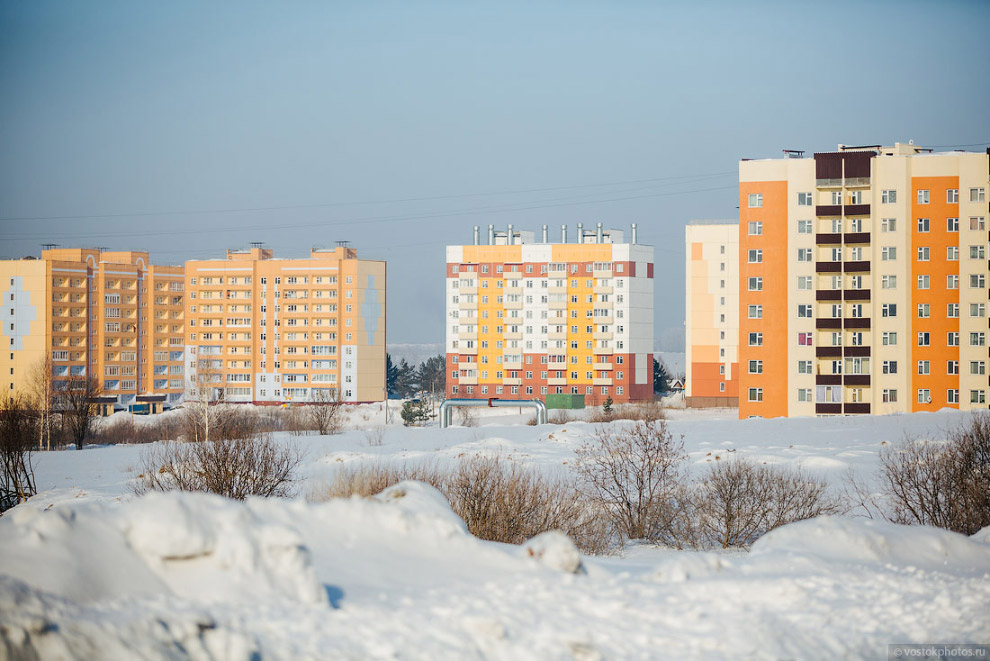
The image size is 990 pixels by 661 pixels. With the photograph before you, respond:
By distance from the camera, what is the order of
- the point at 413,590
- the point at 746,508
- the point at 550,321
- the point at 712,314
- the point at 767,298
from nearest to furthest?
1. the point at 413,590
2. the point at 746,508
3. the point at 767,298
4. the point at 712,314
5. the point at 550,321

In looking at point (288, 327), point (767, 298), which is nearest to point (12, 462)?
point (767, 298)

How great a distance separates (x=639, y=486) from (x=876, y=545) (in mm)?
13221

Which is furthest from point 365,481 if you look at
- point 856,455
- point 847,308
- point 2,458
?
point 847,308

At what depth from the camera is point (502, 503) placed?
64.2 ft

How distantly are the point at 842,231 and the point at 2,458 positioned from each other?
5073cm

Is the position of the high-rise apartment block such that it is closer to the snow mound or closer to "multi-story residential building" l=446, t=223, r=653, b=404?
"multi-story residential building" l=446, t=223, r=653, b=404

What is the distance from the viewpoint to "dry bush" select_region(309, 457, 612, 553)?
19453 mm

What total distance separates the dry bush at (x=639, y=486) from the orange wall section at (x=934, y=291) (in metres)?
38.5

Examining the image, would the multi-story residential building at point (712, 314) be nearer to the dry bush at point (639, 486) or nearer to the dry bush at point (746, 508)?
the dry bush at point (639, 486)

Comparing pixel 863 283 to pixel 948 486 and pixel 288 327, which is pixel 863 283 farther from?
pixel 288 327

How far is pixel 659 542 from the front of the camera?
2275 cm

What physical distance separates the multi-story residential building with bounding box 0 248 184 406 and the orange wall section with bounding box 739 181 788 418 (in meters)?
72.8

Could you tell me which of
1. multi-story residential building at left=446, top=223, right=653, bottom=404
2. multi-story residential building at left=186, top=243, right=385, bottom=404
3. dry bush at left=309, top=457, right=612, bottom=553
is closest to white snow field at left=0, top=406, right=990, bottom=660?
dry bush at left=309, top=457, right=612, bottom=553

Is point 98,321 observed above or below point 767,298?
below
